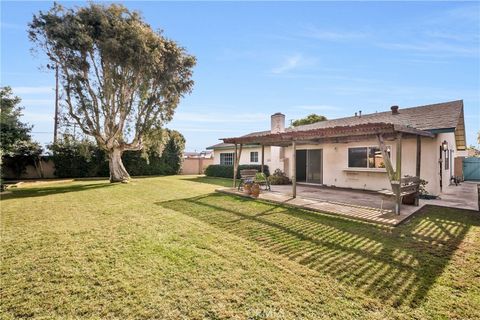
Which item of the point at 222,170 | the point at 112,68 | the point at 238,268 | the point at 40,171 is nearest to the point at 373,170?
the point at 238,268

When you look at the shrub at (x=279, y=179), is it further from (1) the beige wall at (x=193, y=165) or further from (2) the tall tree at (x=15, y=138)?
(2) the tall tree at (x=15, y=138)

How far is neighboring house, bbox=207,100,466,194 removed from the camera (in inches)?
292

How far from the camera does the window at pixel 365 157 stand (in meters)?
10.4

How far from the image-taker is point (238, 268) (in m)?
3.32

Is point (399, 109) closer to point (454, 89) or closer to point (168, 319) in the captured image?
point (454, 89)

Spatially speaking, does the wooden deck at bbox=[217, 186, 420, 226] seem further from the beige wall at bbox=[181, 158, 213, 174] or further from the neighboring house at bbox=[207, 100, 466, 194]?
the beige wall at bbox=[181, 158, 213, 174]

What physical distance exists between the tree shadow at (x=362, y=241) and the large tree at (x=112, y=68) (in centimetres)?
994

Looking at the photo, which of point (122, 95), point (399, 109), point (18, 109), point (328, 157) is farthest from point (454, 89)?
point (18, 109)

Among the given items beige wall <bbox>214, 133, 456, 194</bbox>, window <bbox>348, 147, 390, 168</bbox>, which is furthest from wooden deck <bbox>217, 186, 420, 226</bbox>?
window <bbox>348, 147, 390, 168</bbox>

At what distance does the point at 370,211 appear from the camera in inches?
260

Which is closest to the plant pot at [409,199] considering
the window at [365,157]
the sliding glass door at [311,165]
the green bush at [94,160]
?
the window at [365,157]

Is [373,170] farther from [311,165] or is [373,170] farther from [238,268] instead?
[238,268]

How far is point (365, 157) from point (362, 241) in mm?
7584

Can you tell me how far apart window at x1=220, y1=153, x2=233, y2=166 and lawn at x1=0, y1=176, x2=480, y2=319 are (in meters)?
14.5
